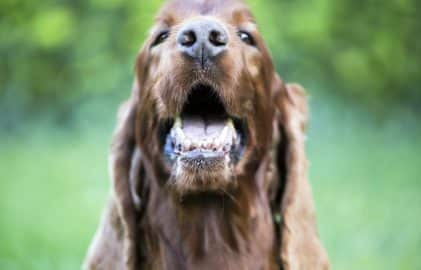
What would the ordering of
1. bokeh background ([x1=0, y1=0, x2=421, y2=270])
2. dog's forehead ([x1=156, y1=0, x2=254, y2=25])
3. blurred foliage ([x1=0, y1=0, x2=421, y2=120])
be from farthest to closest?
blurred foliage ([x1=0, y1=0, x2=421, y2=120]), bokeh background ([x1=0, y1=0, x2=421, y2=270]), dog's forehead ([x1=156, y1=0, x2=254, y2=25])

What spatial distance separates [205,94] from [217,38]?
0.29 metres

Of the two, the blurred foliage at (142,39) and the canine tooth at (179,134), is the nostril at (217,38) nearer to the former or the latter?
the canine tooth at (179,134)

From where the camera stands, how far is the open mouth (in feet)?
11.5

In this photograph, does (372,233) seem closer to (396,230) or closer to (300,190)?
(396,230)

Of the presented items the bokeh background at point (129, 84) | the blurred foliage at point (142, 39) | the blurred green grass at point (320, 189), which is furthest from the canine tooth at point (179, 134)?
the blurred foliage at point (142, 39)

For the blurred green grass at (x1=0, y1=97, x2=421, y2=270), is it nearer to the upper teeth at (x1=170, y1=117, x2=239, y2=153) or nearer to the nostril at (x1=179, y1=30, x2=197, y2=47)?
the upper teeth at (x1=170, y1=117, x2=239, y2=153)

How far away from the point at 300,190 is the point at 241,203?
29cm

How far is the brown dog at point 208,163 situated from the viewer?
3.53 metres

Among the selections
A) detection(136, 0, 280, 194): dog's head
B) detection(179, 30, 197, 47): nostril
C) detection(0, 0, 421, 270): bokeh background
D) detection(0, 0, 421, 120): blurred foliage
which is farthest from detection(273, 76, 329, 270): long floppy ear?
detection(0, 0, 421, 120): blurred foliage

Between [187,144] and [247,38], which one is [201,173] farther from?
[247,38]

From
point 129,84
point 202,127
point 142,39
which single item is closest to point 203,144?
point 202,127

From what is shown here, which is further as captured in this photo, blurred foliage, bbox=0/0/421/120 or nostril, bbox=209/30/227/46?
blurred foliage, bbox=0/0/421/120

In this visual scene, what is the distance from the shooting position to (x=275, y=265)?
3824 millimetres

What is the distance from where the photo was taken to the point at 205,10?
3.77 metres
